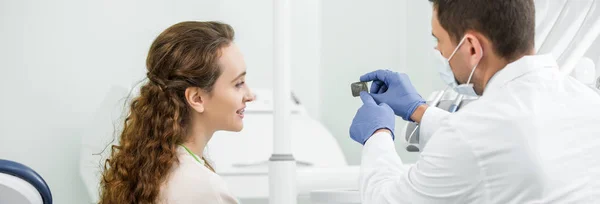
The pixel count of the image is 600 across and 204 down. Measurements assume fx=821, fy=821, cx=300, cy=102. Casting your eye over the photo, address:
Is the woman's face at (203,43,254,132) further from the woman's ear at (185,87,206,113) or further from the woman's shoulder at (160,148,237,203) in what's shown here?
the woman's shoulder at (160,148,237,203)

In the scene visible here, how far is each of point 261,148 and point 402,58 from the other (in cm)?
105

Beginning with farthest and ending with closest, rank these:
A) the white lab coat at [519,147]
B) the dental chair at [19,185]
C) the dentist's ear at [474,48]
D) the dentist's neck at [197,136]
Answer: the dentist's neck at [197,136] < the dental chair at [19,185] < the dentist's ear at [474,48] < the white lab coat at [519,147]

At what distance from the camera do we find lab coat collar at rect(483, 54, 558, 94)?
1263mm

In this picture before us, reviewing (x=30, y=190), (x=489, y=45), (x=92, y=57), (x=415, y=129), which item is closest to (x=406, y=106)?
(x=415, y=129)

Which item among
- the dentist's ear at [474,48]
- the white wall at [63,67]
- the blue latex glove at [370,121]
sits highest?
the dentist's ear at [474,48]

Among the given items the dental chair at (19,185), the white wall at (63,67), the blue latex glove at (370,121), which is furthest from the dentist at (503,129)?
the white wall at (63,67)

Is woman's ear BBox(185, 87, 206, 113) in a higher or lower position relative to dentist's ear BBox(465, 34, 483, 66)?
lower

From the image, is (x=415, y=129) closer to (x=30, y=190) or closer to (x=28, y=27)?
(x=30, y=190)

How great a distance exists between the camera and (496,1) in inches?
49.9

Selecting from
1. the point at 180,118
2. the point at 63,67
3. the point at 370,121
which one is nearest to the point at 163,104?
the point at 180,118

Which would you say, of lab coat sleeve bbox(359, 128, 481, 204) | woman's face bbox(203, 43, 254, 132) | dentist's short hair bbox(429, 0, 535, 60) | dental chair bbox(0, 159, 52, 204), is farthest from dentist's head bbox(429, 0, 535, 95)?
dental chair bbox(0, 159, 52, 204)

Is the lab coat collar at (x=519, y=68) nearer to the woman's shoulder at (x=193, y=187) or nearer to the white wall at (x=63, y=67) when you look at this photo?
the woman's shoulder at (x=193, y=187)

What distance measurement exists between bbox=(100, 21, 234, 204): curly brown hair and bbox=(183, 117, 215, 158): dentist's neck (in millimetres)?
14

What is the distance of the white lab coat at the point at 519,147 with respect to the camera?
1.20 m
